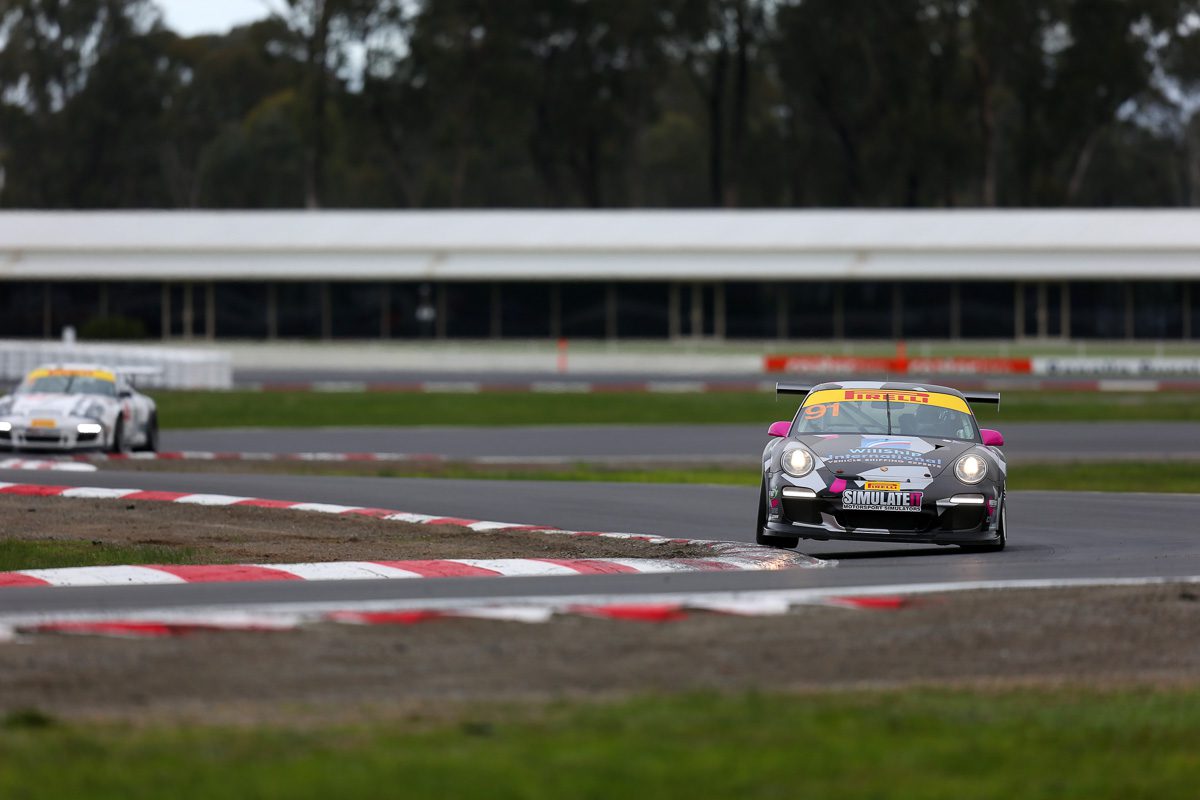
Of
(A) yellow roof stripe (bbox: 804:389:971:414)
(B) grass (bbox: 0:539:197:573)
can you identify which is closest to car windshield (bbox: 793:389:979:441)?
(A) yellow roof stripe (bbox: 804:389:971:414)

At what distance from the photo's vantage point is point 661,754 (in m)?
5.93

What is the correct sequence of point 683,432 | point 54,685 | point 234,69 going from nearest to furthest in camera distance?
point 54,685 → point 683,432 → point 234,69

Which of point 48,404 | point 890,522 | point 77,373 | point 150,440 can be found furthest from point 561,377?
point 890,522

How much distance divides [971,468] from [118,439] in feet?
48.1

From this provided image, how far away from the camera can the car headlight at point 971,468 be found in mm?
13312

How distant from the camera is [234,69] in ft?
336

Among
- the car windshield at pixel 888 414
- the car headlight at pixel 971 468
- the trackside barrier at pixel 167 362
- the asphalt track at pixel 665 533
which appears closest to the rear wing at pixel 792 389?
the car windshield at pixel 888 414

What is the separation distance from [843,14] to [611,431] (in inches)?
1824

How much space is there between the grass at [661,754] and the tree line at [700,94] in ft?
225

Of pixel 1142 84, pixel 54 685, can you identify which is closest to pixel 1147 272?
pixel 1142 84

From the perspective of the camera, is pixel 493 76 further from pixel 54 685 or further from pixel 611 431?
pixel 54 685

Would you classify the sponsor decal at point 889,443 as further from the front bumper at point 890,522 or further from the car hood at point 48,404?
the car hood at point 48,404

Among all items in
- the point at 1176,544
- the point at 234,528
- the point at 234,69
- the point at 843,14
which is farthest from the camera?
the point at 234,69

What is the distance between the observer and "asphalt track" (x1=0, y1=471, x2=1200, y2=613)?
10242mm
